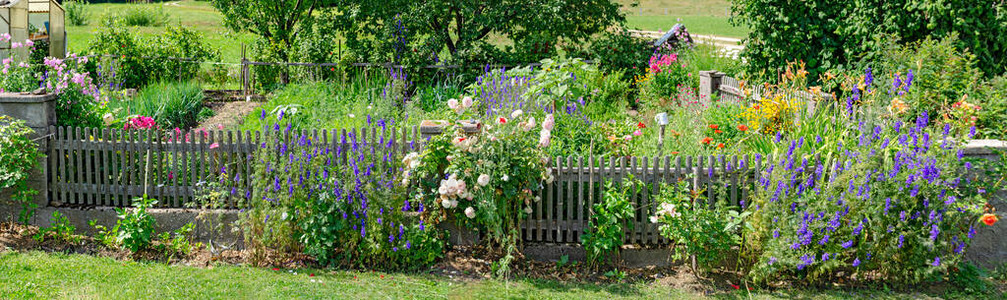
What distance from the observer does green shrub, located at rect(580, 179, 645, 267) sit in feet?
20.1

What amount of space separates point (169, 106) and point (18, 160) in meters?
4.72

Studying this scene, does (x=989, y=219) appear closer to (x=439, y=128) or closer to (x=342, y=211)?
(x=439, y=128)

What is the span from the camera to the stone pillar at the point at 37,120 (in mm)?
6930

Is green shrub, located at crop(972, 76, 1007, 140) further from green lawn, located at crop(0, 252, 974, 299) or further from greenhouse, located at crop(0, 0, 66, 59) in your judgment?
greenhouse, located at crop(0, 0, 66, 59)

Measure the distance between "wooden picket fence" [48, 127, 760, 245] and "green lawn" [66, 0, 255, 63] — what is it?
16078mm

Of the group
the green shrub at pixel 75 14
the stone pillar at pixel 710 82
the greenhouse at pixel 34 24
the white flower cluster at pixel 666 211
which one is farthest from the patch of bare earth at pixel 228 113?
the green shrub at pixel 75 14

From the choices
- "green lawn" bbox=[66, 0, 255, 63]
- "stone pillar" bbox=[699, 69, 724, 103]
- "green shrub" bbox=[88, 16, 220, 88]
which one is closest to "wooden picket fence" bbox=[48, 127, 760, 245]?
"stone pillar" bbox=[699, 69, 724, 103]

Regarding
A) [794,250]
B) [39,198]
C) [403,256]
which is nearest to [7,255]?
[39,198]

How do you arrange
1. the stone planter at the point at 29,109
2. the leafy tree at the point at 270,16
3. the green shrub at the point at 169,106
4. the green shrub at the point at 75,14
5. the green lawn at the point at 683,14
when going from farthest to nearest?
the green lawn at the point at 683,14 → the green shrub at the point at 75,14 → the leafy tree at the point at 270,16 → the green shrub at the point at 169,106 → the stone planter at the point at 29,109

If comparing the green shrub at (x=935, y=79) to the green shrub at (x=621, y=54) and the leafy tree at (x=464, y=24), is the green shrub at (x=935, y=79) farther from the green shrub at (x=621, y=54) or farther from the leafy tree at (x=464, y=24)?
the leafy tree at (x=464, y=24)

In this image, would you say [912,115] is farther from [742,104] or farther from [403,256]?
[403,256]

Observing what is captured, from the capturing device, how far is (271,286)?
585 centimetres

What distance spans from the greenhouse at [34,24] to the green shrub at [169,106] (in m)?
5.60

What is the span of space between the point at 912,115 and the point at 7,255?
7.21 m
